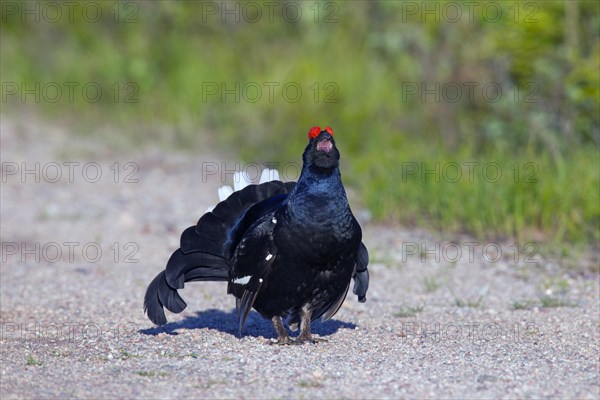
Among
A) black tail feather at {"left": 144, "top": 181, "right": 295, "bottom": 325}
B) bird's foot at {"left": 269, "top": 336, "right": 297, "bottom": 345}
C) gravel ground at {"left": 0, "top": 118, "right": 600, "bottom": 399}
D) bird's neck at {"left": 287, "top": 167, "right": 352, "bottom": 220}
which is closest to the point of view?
gravel ground at {"left": 0, "top": 118, "right": 600, "bottom": 399}

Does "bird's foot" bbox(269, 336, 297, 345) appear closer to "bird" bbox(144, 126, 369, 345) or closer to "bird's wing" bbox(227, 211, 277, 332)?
"bird" bbox(144, 126, 369, 345)

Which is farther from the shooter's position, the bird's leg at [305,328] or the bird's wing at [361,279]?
the bird's wing at [361,279]

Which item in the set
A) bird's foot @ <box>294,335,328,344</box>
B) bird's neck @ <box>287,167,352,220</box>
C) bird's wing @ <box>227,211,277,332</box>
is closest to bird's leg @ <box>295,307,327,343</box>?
bird's foot @ <box>294,335,328,344</box>

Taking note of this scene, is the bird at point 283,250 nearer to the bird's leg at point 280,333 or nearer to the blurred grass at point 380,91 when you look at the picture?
the bird's leg at point 280,333

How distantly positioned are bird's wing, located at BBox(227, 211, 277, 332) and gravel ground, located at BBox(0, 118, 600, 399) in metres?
0.27

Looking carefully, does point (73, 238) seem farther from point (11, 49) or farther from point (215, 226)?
point (11, 49)

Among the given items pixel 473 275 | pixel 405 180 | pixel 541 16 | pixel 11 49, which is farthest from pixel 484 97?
pixel 11 49

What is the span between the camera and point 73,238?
937 cm

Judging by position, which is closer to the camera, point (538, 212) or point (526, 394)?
point (526, 394)

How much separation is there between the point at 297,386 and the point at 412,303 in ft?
8.91

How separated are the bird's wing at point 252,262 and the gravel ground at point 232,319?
10.6 inches

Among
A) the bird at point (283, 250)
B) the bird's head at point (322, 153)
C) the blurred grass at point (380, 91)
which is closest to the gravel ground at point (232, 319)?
the bird at point (283, 250)

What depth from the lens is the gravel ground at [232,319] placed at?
492 cm

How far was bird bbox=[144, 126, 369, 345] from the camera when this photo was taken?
564cm
